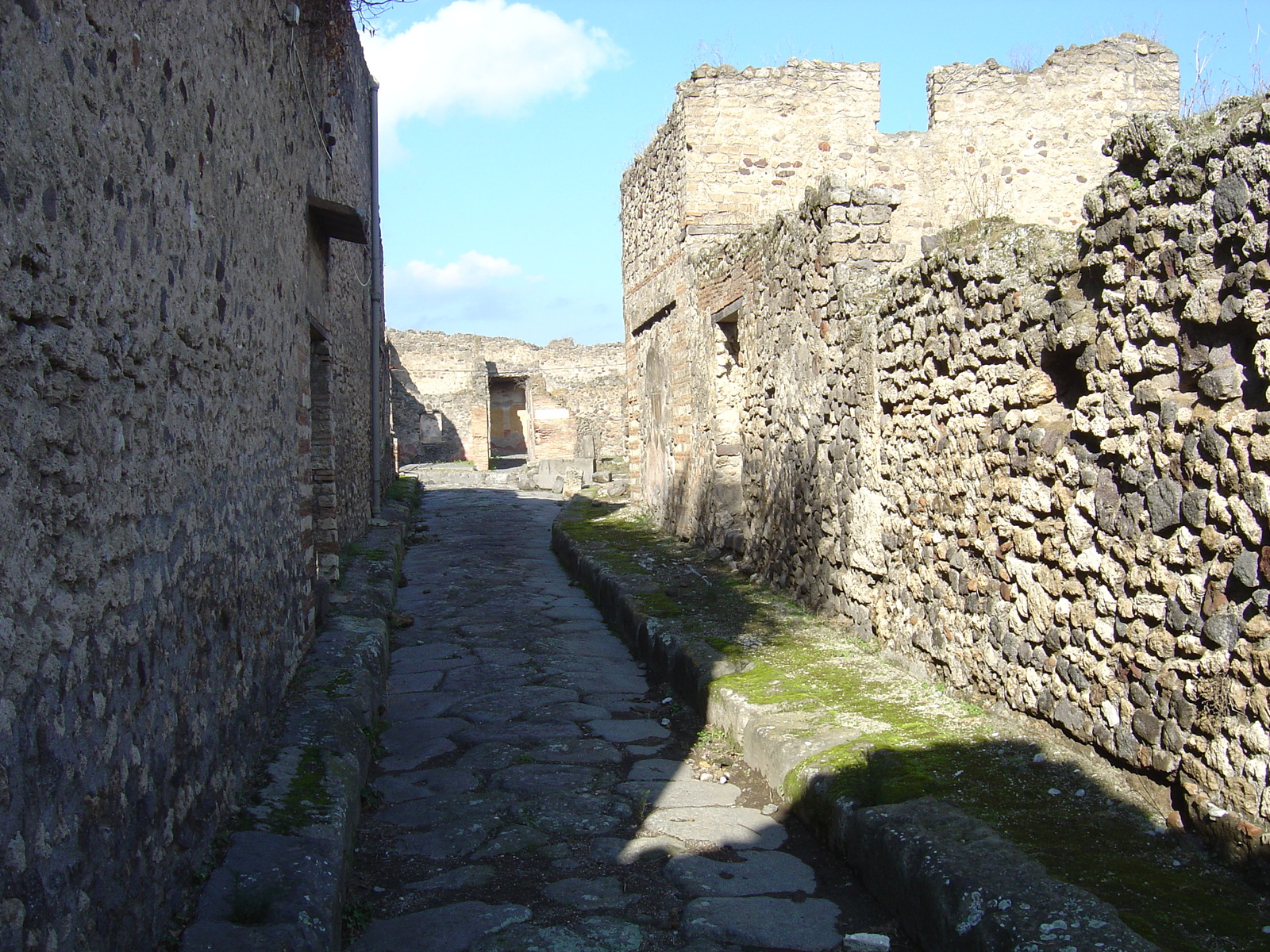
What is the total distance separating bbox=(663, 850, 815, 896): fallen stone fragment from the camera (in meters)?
2.86

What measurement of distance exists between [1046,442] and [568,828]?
193cm

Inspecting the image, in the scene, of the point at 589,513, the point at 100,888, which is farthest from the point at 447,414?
the point at 100,888

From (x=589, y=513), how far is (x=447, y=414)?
17.8 metres

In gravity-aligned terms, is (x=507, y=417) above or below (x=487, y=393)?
below

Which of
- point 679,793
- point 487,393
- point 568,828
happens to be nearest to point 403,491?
point 679,793

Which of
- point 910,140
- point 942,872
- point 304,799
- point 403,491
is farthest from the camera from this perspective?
point 403,491

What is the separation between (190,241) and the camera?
98.8 inches

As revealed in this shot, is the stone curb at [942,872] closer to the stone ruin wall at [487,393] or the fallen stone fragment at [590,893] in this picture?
the fallen stone fragment at [590,893]

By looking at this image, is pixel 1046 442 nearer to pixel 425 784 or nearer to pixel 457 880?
pixel 457 880

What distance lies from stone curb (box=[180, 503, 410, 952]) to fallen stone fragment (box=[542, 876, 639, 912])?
576 millimetres

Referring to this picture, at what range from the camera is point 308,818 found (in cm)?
275

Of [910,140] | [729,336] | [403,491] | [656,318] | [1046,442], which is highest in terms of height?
[910,140]

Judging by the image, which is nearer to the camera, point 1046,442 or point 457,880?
point 457,880

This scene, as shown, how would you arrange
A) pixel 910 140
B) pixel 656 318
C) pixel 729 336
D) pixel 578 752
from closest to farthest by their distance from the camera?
pixel 578 752 < pixel 729 336 < pixel 910 140 < pixel 656 318
